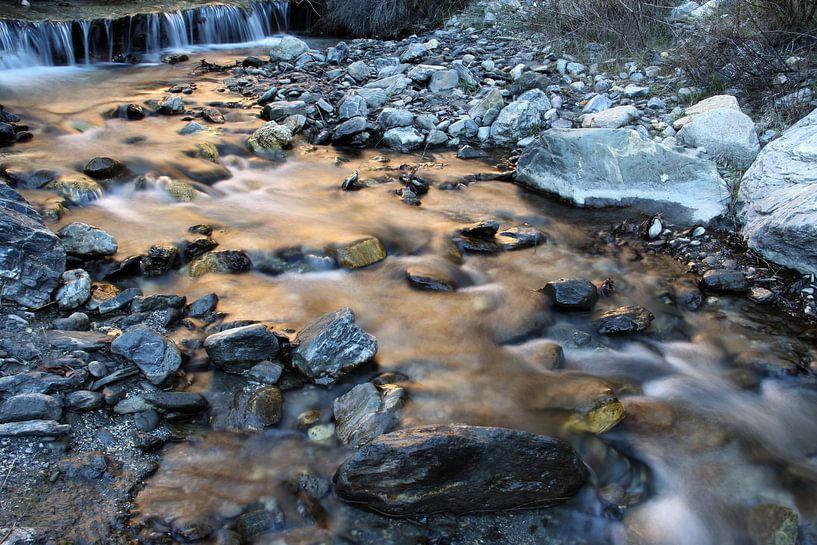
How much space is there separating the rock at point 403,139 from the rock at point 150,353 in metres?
4.27

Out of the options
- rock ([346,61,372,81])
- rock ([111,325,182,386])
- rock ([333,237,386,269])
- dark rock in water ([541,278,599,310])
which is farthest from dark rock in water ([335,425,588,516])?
rock ([346,61,372,81])

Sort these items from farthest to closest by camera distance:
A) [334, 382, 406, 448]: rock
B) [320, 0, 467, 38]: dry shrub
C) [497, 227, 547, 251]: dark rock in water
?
[320, 0, 467, 38]: dry shrub, [497, 227, 547, 251]: dark rock in water, [334, 382, 406, 448]: rock

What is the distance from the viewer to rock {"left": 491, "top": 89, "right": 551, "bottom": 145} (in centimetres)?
698

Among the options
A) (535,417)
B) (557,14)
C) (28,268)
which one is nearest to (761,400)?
(535,417)

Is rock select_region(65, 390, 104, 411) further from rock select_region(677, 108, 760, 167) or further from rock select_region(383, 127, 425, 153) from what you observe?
rock select_region(677, 108, 760, 167)

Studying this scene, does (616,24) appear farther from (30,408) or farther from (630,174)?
(30,408)

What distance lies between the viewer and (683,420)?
330 cm

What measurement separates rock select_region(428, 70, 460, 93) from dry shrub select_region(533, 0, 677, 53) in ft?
6.47

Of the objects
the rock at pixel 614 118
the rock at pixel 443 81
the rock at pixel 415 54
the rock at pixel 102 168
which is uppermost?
the rock at pixel 415 54

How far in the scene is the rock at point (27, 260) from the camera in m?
3.57

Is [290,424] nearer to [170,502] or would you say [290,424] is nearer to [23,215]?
[170,502]

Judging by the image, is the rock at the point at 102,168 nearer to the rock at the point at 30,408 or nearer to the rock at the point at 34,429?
the rock at the point at 30,408

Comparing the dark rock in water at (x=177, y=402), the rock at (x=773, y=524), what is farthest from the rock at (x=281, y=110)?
the rock at (x=773, y=524)

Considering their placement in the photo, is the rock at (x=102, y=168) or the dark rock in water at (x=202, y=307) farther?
the rock at (x=102, y=168)
